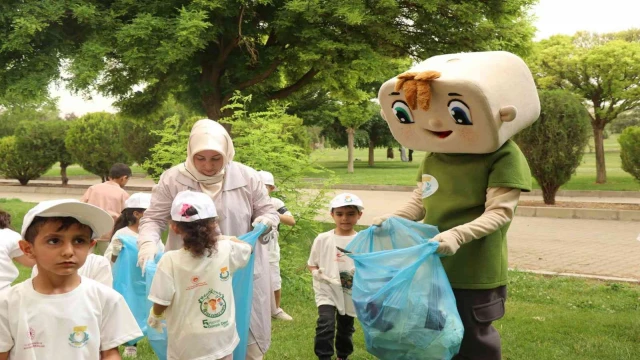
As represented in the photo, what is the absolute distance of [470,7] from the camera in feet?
40.2

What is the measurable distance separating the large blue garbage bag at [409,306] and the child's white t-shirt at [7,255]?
2004 mm

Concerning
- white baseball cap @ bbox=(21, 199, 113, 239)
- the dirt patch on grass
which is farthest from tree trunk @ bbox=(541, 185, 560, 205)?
white baseball cap @ bbox=(21, 199, 113, 239)

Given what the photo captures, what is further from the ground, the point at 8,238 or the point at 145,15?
the point at 145,15

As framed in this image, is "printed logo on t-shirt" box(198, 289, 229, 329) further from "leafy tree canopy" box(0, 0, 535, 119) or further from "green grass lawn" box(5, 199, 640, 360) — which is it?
"leafy tree canopy" box(0, 0, 535, 119)

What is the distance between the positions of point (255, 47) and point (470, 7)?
164 inches

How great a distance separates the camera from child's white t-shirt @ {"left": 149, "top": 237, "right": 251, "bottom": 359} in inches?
134

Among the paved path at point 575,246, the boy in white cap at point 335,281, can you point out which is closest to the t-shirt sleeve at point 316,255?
the boy in white cap at point 335,281

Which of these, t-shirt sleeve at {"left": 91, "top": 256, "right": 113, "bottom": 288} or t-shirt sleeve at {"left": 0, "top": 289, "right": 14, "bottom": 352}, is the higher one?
t-shirt sleeve at {"left": 0, "top": 289, "right": 14, "bottom": 352}

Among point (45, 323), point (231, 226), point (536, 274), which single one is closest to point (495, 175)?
point (231, 226)

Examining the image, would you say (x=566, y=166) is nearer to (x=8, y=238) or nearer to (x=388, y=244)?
(x=388, y=244)

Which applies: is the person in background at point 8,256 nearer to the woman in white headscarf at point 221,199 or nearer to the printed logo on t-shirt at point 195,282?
the woman in white headscarf at point 221,199

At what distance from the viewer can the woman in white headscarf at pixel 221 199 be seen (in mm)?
3760

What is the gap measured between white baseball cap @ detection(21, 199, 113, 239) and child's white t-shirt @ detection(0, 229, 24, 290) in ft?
5.51

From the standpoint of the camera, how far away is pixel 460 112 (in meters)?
3.52
